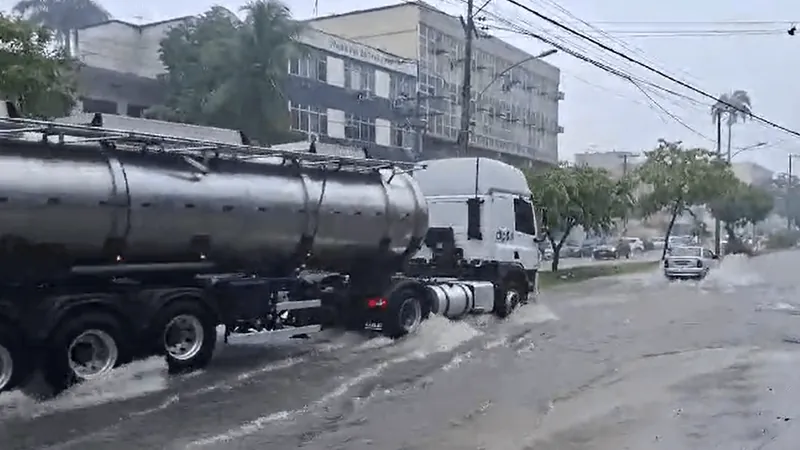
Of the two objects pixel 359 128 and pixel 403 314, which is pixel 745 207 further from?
pixel 403 314

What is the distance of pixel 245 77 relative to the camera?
35531 mm

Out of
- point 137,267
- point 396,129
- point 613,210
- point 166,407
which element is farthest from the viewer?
point 396,129

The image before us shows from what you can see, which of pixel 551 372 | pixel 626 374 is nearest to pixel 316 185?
pixel 551 372

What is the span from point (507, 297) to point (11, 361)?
11752 mm

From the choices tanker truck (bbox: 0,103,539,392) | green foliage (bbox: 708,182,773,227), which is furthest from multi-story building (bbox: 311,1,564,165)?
tanker truck (bbox: 0,103,539,392)

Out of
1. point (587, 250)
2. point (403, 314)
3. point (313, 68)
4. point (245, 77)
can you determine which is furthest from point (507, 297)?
point (587, 250)

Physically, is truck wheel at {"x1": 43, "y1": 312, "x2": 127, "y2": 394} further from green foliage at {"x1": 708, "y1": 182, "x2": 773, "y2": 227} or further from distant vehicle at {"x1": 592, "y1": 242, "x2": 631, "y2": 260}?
green foliage at {"x1": 708, "y1": 182, "x2": 773, "y2": 227}

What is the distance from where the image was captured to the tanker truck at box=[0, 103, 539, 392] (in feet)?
32.7

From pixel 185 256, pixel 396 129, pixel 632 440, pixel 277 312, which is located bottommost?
pixel 632 440

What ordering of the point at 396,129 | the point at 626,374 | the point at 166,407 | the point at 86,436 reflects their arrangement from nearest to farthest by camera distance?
the point at 86,436, the point at 166,407, the point at 626,374, the point at 396,129

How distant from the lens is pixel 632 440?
8680 mm

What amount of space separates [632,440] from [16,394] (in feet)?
20.7

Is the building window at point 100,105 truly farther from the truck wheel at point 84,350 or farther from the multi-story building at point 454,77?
the truck wheel at point 84,350

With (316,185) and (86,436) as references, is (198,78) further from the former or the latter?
(86,436)
